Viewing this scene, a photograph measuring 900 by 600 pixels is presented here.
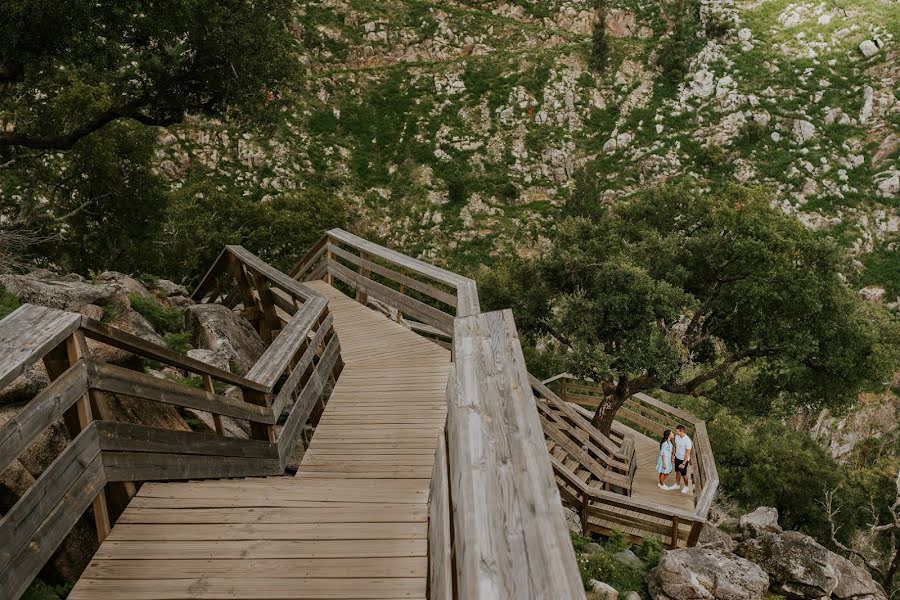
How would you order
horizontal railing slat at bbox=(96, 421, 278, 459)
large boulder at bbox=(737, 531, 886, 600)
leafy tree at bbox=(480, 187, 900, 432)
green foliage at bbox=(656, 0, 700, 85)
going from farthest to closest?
green foliage at bbox=(656, 0, 700, 85)
leafy tree at bbox=(480, 187, 900, 432)
large boulder at bbox=(737, 531, 886, 600)
horizontal railing slat at bbox=(96, 421, 278, 459)

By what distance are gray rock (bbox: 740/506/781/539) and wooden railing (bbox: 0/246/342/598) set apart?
1083 cm

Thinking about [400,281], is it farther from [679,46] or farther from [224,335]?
[679,46]

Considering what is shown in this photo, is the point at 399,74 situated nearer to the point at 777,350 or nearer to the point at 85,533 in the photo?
the point at 777,350

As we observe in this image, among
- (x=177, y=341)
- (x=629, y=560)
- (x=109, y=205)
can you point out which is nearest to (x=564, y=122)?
(x=109, y=205)

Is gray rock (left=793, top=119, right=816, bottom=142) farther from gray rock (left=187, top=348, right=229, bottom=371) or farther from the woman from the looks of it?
gray rock (left=187, top=348, right=229, bottom=371)

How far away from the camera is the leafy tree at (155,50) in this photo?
28.4 feet

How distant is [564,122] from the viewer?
152 ft

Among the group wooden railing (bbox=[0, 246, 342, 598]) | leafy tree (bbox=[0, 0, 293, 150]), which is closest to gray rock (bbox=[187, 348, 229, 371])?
wooden railing (bbox=[0, 246, 342, 598])

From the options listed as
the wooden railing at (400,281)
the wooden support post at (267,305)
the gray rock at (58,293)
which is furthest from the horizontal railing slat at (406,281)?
the gray rock at (58,293)

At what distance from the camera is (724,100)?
4325 centimetres

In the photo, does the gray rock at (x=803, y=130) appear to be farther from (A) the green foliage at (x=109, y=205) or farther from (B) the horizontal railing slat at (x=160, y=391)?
(B) the horizontal railing slat at (x=160, y=391)

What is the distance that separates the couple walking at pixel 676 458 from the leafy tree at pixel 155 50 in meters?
12.0

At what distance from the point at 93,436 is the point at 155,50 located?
9.92 m

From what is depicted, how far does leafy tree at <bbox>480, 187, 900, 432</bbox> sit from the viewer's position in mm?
13953
